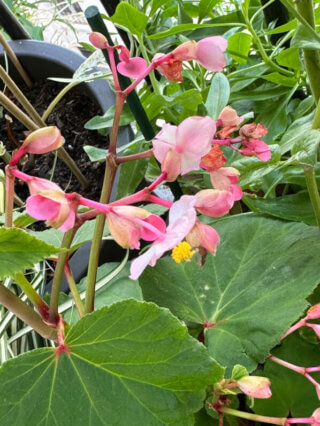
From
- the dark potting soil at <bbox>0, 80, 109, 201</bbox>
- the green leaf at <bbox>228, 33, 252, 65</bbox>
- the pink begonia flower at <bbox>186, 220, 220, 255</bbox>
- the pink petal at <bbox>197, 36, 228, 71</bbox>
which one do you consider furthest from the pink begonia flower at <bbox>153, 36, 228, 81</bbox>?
the dark potting soil at <bbox>0, 80, 109, 201</bbox>

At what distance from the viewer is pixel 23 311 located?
376mm

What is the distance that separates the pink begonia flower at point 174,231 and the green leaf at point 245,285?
195 millimetres

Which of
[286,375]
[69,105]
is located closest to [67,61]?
[69,105]

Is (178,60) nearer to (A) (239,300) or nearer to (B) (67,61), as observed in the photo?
(A) (239,300)

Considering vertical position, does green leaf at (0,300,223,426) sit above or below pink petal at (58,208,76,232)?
below

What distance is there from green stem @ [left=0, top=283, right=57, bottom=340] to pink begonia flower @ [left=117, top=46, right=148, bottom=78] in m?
0.18

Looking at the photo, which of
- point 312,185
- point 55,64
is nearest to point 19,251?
point 312,185

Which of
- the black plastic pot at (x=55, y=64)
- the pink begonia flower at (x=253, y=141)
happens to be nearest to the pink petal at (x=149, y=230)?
the pink begonia flower at (x=253, y=141)

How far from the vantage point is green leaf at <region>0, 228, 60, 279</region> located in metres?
0.32

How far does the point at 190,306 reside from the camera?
1.70 feet

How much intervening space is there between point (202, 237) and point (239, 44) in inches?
13.9

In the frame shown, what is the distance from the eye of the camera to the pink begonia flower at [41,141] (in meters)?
0.33

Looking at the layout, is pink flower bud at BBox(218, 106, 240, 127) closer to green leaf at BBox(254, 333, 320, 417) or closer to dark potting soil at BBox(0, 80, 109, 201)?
green leaf at BBox(254, 333, 320, 417)

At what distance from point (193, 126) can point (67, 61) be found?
64cm
